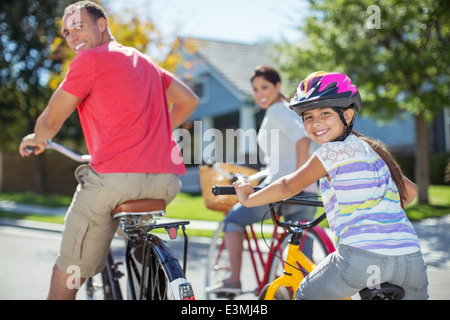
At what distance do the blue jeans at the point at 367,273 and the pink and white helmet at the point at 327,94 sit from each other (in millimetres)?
607

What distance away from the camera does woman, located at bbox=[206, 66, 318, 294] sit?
390 centimetres

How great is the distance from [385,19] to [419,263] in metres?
9.47

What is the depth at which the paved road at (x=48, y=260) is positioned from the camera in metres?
5.70

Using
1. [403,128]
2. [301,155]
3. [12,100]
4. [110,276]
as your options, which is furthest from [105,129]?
[12,100]

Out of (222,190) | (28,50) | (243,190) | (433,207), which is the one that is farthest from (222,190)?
(28,50)

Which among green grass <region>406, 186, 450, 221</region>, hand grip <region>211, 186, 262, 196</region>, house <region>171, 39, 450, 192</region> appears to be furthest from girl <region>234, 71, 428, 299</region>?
house <region>171, 39, 450, 192</region>

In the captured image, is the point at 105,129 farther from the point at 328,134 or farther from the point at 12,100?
the point at 12,100

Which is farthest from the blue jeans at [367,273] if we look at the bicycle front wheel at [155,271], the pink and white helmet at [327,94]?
the bicycle front wheel at [155,271]

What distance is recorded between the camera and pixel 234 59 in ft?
89.5

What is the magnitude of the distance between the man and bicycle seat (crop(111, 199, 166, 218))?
3 centimetres

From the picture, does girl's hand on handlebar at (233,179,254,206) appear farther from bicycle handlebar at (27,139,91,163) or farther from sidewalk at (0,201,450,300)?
sidewalk at (0,201,450,300)

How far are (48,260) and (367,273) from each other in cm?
656

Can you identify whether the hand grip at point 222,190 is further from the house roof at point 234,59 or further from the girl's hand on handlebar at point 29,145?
the house roof at point 234,59

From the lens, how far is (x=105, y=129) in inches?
118
